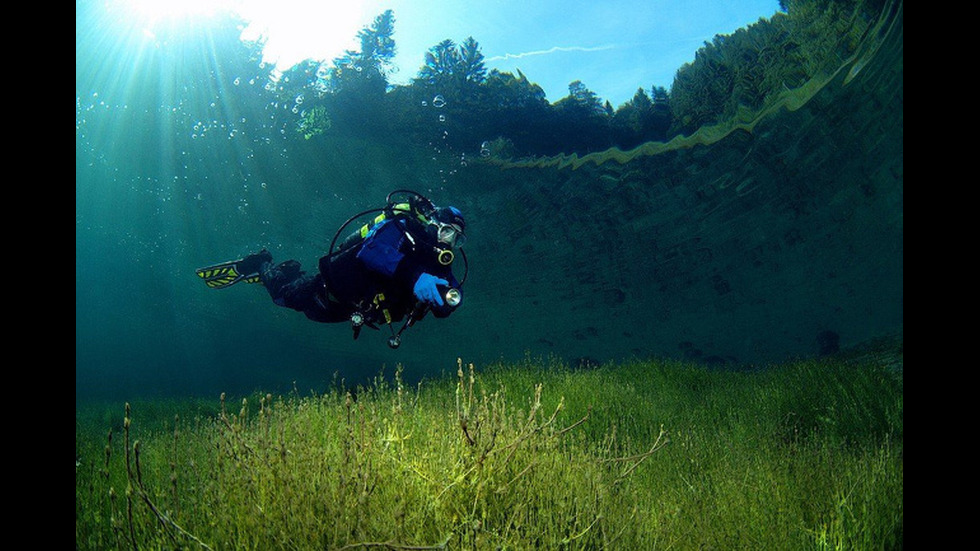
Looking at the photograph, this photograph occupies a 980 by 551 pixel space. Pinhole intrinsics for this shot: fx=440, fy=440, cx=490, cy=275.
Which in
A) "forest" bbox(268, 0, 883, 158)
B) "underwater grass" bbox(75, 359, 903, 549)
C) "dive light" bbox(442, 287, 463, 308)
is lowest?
"underwater grass" bbox(75, 359, 903, 549)

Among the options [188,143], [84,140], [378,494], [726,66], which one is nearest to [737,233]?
[726,66]

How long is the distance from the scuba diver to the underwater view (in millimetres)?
40

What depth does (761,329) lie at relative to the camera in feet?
98.1

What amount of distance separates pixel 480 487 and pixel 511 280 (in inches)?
932

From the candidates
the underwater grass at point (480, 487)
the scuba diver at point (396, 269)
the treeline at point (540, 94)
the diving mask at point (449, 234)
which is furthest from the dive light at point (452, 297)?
the treeline at point (540, 94)

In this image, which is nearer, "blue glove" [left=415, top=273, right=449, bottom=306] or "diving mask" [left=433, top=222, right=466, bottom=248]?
"blue glove" [left=415, top=273, right=449, bottom=306]

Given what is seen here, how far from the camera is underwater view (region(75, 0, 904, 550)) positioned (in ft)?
8.76

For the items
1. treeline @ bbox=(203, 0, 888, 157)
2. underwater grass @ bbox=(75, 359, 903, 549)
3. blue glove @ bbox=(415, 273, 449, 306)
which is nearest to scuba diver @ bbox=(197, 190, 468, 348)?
blue glove @ bbox=(415, 273, 449, 306)

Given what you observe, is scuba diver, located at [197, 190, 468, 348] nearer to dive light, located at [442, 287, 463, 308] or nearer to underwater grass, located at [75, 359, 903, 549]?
dive light, located at [442, 287, 463, 308]

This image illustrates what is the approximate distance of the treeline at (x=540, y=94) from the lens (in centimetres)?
1325

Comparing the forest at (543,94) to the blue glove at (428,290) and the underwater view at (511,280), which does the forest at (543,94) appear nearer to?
the underwater view at (511,280)

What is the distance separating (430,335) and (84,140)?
22.9m

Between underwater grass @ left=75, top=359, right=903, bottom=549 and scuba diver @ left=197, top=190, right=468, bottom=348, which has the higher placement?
scuba diver @ left=197, top=190, right=468, bottom=348

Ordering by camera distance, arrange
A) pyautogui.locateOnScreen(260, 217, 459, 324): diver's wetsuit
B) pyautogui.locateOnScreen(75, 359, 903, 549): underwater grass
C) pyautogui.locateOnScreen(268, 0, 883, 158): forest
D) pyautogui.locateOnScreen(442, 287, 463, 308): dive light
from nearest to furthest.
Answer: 1. pyautogui.locateOnScreen(75, 359, 903, 549): underwater grass
2. pyautogui.locateOnScreen(442, 287, 463, 308): dive light
3. pyautogui.locateOnScreen(260, 217, 459, 324): diver's wetsuit
4. pyautogui.locateOnScreen(268, 0, 883, 158): forest
